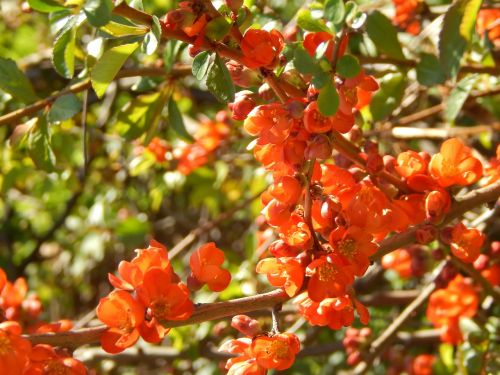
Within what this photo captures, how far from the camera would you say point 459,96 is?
1754 mm

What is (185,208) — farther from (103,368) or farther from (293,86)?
(293,86)

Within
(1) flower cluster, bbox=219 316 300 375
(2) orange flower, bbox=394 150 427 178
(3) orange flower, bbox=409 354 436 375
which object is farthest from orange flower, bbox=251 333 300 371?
(3) orange flower, bbox=409 354 436 375

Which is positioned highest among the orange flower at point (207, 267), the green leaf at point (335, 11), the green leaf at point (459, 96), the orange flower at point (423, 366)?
the green leaf at point (335, 11)

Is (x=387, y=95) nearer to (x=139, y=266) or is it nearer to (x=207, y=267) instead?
(x=207, y=267)

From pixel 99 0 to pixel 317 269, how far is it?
1.62 feet

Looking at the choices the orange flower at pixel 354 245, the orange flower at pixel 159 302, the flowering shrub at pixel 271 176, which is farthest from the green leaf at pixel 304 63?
the orange flower at pixel 159 302

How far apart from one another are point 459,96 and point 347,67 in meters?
0.74

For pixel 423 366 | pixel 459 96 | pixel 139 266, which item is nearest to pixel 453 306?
pixel 423 366

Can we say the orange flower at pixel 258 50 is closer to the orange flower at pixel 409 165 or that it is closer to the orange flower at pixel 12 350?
the orange flower at pixel 409 165

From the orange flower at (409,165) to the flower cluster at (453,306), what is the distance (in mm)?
632

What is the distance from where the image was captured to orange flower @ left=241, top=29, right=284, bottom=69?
3.60 feet

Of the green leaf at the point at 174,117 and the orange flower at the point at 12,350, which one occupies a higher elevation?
the orange flower at the point at 12,350

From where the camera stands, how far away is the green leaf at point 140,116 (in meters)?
1.85

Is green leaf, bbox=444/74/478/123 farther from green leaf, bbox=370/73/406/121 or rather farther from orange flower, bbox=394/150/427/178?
orange flower, bbox=394/150/427/178
